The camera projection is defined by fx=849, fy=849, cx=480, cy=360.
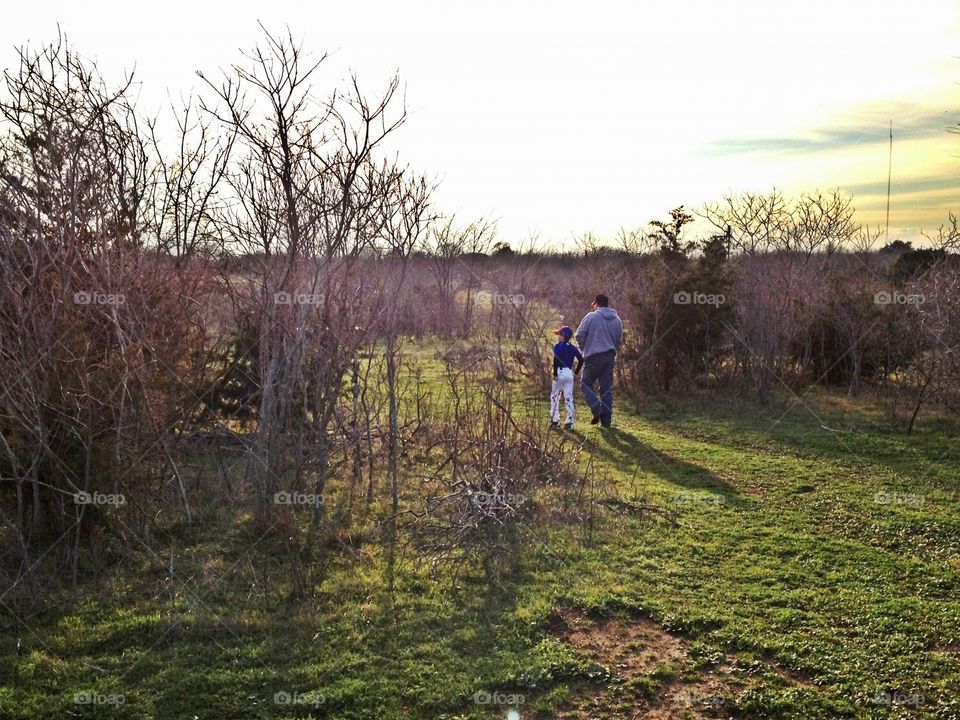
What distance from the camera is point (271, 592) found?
19.7 ft

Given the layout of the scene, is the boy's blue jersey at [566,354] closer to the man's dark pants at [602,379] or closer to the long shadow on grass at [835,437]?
the man's dark pants at [602,379]

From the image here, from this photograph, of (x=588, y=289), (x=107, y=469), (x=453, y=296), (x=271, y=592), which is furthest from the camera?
(x=453, y=296)

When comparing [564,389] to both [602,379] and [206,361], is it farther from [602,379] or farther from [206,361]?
[206,361]

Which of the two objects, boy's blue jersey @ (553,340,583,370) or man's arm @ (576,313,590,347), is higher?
man's arm @ (576,313,590,347)

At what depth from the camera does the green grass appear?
4.75 meters

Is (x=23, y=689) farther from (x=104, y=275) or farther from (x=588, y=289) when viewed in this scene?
(x=588, y=289)

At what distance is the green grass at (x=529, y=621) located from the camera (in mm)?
4746

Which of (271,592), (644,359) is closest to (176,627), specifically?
(271,592)

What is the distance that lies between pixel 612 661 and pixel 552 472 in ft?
12.0

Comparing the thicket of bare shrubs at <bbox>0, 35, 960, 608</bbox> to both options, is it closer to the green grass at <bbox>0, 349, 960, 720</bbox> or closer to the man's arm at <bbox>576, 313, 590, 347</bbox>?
the green grass at <bbox>0, 349, 960, 720</bbox>

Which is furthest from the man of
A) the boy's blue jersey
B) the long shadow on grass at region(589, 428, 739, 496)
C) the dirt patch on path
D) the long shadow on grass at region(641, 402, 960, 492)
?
the dirt patch on path

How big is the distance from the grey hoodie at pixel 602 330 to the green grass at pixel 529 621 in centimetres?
377

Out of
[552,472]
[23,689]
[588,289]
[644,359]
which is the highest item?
[588,289]

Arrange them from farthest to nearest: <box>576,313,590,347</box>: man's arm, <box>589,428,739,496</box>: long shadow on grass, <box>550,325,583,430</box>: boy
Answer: <box>576,313,590,347</box>: man's arm, <box>550,325,583,430</box>: boy, <box>589,428,739,496</box>: long shadow on grass
